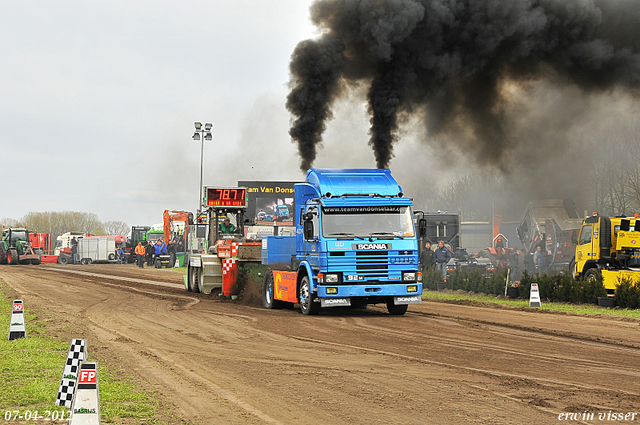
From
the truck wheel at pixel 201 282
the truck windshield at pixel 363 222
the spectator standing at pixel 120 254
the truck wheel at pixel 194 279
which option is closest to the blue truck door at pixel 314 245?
the truck windshield at pixel 363 222

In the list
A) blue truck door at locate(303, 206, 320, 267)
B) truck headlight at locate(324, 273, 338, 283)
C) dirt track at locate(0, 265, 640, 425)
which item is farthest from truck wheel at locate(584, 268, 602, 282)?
blue truck door at locate(303, 206, 320, 267)

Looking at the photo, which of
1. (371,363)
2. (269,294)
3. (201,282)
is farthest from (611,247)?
(371,363)

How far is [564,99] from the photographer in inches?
1074

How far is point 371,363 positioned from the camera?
30.7ft

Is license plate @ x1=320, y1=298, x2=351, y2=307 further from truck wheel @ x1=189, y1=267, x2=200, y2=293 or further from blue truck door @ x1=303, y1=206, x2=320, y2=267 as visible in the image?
truck wheel @ x1=189, y1=267, x2=200, y2=293

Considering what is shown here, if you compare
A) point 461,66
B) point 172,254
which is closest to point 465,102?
point 461,66

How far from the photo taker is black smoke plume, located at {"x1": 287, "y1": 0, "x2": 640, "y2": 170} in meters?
Result: 25.0

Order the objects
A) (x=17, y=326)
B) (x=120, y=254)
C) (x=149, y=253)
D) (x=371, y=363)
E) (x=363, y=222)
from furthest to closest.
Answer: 1. (x=120, y=254)
2. (x=149, y=253)
3. (x=363, y=222)
4. (x=17, y=326)
5. (x=371, y=363)

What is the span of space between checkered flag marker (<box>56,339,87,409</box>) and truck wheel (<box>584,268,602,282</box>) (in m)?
16.8

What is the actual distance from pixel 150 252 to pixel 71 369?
49862 millimetres

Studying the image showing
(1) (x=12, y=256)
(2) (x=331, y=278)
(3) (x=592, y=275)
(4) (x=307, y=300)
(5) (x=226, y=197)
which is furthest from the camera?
(1) (x=12, y=256)

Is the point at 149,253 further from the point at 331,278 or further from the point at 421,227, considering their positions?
the point at 421,227

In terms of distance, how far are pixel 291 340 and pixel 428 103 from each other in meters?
17.2

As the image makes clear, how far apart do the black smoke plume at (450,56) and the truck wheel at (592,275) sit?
8.25 m
